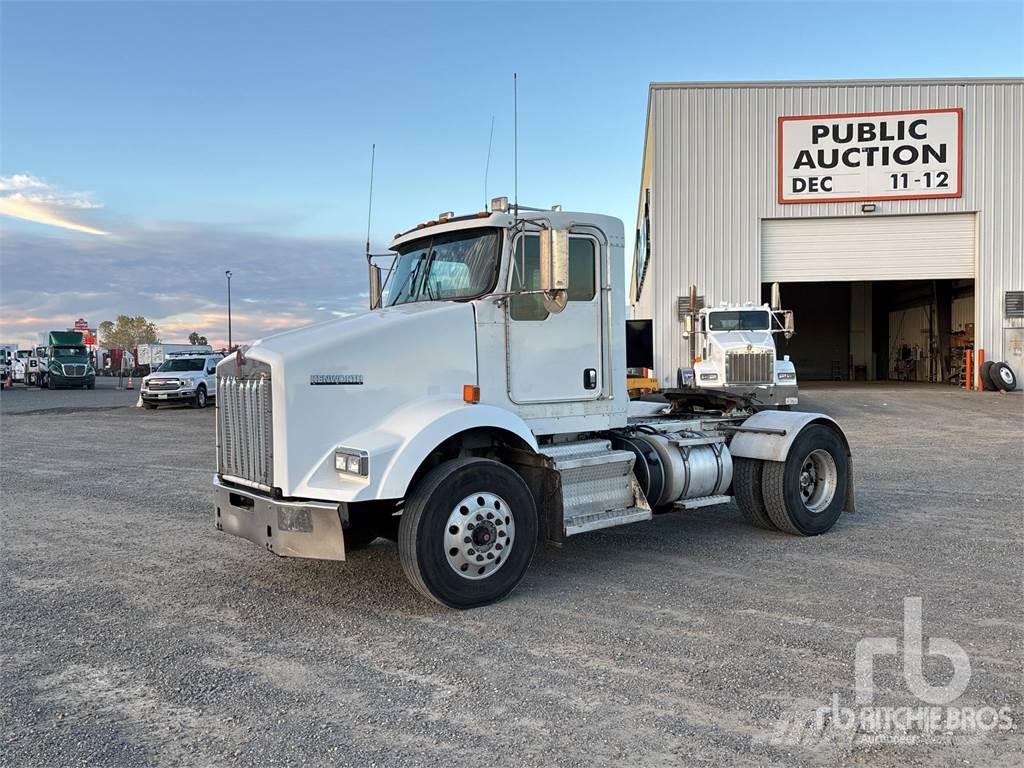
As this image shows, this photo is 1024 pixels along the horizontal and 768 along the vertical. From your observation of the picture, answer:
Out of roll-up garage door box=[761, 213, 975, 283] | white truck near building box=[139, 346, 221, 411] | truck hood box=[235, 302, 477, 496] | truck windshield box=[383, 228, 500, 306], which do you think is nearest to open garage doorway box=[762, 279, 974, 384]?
roll-up garage door box=[761, 213, 975, 283]

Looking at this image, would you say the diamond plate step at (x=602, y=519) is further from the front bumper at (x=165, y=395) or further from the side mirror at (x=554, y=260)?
the front bumper at (x=165, y=395)

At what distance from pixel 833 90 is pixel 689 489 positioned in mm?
22575

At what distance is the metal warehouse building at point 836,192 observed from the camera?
24.8 m

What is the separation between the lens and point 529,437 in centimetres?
556

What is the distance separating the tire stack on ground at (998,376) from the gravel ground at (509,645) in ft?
64.0

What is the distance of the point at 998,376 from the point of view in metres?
24.7

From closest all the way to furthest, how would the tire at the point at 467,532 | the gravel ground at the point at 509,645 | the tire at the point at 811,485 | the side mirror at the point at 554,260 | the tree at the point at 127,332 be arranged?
the gravel ground at the point at 509,645
the tire at the point at 467,532
the side mirror at the point at 554,260
the tire at the point at 811,485
the tree at the point at 127,332

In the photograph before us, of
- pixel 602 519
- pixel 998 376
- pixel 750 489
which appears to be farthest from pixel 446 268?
pixel 998 376

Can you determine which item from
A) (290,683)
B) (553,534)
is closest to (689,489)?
(553,534)

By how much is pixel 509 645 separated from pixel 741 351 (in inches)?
545

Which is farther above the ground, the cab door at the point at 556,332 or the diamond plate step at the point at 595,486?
the cab door at the point at 556,332

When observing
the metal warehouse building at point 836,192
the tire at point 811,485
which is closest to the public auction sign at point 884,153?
the metal warehouse building at point 836,192

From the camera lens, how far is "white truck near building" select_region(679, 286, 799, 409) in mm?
16922

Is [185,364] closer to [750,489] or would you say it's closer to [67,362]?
[67,362]
